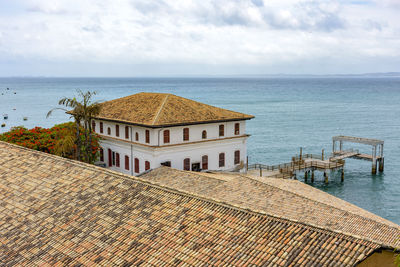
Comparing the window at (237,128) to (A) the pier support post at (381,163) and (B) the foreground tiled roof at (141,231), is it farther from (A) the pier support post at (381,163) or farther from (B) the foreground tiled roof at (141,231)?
(A) the pier support post at (381,163)

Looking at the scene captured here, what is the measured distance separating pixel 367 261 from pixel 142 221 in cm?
808

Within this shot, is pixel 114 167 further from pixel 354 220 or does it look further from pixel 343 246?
pixel 343 246

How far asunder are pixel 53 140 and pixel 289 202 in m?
23.2

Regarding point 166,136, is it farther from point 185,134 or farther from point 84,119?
point 84,119

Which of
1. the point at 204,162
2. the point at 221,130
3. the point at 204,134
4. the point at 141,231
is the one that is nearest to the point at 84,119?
the point at 204,134

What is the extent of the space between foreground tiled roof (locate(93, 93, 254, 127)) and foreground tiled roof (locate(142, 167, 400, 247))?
5.95 meters

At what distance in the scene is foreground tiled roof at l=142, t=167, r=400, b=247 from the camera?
2322 centimetres

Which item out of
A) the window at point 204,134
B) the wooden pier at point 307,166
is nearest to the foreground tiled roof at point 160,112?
the window at point 204,134

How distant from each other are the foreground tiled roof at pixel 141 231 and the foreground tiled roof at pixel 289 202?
20.6 ft

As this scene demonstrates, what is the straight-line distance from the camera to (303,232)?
45.2 feet

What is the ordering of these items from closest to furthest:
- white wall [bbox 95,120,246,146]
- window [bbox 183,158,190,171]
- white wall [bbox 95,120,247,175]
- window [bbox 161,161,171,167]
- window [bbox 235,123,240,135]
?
white wall [bbox 95,120,246,146] < white wall [bbox 95,120,247,175] < window [bbox 161,161,171,167] < window [bbox 183,158,190,171] < window [bbox 235,123,240,135]

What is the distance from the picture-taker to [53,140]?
128 feet

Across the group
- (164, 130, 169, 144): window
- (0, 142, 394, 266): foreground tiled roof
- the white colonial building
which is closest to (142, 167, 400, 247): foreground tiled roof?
(164, 130, 169, 144): window

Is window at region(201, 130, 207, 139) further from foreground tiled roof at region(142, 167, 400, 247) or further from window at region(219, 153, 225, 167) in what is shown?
foreground tiled roof at region(142, 167, 400, 247)
